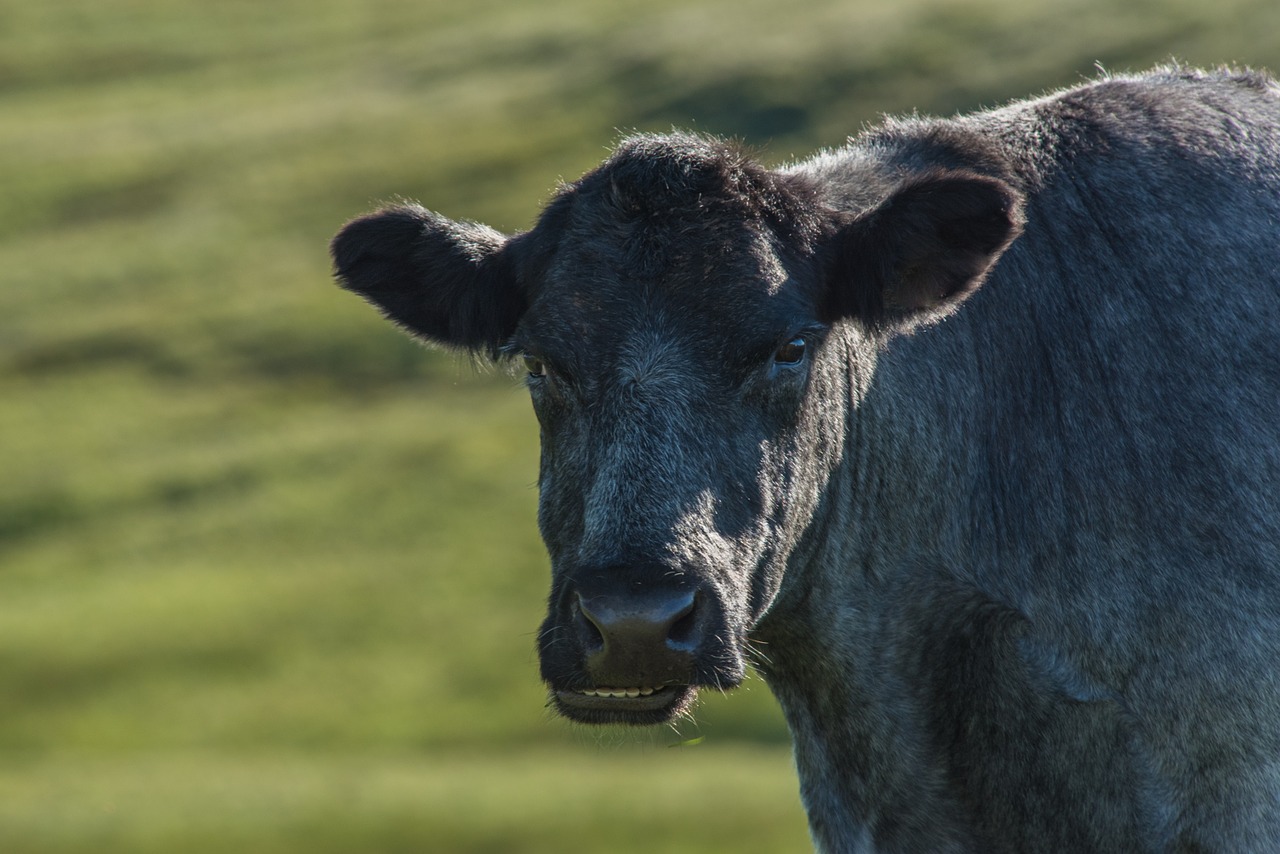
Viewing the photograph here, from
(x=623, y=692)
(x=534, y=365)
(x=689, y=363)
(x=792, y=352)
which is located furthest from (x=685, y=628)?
(x=534, y=365)

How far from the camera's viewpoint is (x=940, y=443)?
8.66 metres

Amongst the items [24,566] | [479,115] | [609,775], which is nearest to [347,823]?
[609,775]

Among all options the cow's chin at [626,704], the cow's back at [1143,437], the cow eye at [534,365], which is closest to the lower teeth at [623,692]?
the cow's chin at [626,704]

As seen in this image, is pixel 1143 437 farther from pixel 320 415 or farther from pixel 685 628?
pixel 320 415

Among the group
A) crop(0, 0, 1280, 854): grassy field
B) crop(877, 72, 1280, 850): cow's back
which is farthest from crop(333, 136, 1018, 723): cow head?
crop(0, 0, 1280, 854): grassy field

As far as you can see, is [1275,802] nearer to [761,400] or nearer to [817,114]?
[761,400]

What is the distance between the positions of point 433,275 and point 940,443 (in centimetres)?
281

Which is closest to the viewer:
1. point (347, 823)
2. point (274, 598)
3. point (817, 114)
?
point (347, 823)

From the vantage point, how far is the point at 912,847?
859cm

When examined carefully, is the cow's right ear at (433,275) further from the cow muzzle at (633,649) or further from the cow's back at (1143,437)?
the cow's back at (1143,437)

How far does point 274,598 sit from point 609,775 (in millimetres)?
18198

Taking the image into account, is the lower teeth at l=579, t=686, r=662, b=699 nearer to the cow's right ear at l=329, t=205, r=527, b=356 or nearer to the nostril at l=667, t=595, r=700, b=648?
the nostril at l=667, t=595, r=700, b=648

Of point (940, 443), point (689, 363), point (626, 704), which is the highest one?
point (689, 363)

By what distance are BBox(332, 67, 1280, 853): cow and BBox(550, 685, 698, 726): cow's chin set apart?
0.06 feet
